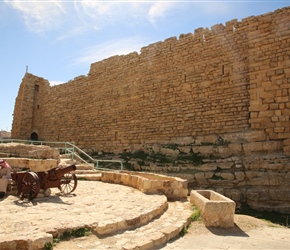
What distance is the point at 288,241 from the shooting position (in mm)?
4699

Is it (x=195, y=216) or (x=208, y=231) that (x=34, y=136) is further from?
(x=208, y=231)

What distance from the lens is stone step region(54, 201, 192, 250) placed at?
376 cm

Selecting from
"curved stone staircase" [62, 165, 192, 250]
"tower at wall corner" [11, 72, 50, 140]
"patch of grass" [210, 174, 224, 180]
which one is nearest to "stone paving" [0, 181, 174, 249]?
"curved stone staircase" [62, 165, 192, 250]

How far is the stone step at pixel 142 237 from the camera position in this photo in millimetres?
3758

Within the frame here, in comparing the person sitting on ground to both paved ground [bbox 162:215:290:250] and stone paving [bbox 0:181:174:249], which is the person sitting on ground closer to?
stone paving [bbox 0:181:174:249]

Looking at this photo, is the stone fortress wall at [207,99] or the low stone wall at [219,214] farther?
the stone fortress wall at [207,99]

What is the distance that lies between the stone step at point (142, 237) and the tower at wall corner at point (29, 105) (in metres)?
21.5

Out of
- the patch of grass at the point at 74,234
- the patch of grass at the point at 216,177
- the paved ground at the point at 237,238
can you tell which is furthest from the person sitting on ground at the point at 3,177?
the patch of grass at the point at 216,177

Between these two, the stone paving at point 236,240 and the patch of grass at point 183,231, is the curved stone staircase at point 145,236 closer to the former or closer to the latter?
the patch of grass at point 183,231

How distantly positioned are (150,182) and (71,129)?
1394 cm

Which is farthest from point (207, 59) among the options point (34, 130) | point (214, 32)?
point (34, 130)

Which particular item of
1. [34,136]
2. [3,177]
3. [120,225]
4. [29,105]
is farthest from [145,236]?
[29,105]

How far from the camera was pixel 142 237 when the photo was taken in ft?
13.6

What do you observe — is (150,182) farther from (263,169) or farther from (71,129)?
(71,129)
